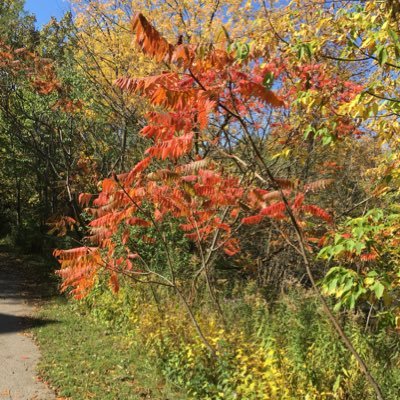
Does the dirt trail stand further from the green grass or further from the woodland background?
the woodland background

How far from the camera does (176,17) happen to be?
1186 centimetres

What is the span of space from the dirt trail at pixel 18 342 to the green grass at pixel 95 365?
0.23 metres

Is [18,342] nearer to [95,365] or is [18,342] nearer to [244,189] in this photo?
[95,365]

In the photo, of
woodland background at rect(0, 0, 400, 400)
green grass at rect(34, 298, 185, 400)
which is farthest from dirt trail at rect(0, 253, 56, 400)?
woodland background at rect(0, 0, 400, 400)

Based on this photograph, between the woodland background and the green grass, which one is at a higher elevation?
the woodland background

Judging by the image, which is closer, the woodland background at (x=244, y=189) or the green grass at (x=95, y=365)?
the woodland background at (x=244, y=189)

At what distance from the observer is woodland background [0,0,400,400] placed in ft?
13.7

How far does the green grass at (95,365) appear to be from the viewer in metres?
6.93

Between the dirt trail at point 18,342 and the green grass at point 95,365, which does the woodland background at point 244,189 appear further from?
the dirt trail at point 18,342

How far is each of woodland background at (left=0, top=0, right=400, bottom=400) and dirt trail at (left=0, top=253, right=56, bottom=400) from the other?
59.5 inches

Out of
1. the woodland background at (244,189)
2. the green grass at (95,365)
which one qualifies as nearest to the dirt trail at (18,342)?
the green grass at (95,365)

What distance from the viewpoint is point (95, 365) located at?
26.2 ft

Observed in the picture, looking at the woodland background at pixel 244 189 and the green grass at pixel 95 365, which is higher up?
the woodland background at pixel 244 189

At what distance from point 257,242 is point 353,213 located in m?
2.31
